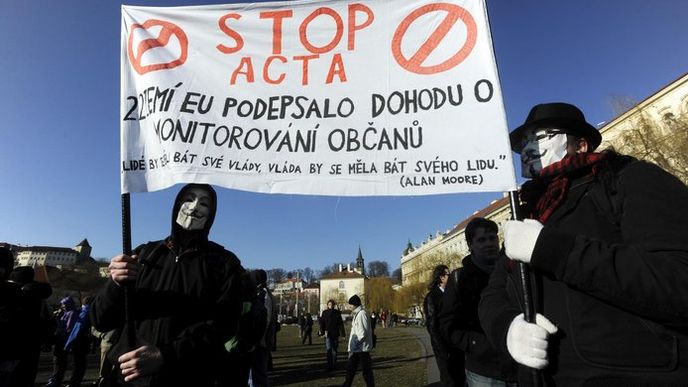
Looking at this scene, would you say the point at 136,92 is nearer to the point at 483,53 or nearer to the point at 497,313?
the point at 483,53

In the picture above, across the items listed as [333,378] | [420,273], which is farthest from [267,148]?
[420,273]

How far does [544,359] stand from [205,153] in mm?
2138

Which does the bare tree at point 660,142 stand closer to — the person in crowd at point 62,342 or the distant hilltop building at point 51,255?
the person in crowd at point 62,342

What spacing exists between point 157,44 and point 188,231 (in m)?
1.30

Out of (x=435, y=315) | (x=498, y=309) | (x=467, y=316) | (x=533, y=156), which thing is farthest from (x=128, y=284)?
(x=435, y=315)

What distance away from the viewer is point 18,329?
4051 mm

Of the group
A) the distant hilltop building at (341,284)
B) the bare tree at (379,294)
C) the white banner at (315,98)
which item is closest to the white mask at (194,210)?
the white banner at (315,98)

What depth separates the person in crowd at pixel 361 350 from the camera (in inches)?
322

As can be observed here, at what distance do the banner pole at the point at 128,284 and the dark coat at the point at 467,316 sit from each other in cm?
267

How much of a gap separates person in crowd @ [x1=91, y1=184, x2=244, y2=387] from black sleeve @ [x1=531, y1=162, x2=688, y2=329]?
1.92m

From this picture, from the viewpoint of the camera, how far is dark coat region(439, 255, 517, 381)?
366cm

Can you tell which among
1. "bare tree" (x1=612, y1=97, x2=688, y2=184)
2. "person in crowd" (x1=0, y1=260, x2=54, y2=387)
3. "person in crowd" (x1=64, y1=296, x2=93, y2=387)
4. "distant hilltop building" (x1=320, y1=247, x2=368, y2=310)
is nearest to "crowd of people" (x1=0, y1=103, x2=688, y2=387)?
"person in crowd" (x1=0, y1=260, x2=54, y2=387)

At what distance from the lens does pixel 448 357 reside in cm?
493

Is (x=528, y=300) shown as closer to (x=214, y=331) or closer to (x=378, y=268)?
(x=214, y=331)
